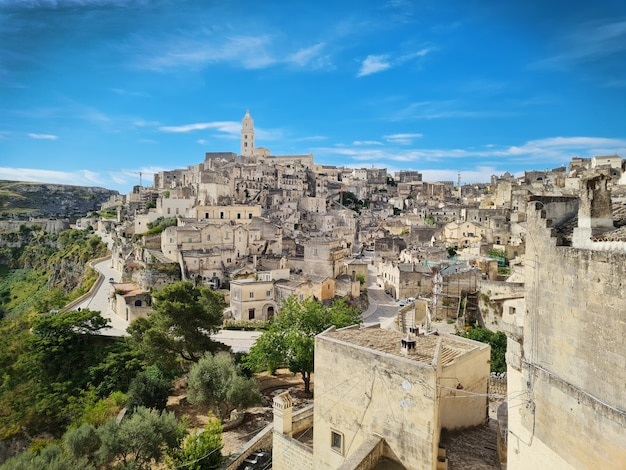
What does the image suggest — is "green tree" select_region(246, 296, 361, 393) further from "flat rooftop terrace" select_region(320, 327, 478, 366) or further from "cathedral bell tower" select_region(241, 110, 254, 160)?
"cathedral bell tower" select_region(241, 110, 254, 160)

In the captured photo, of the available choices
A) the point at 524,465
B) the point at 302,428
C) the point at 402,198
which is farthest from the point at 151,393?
the point at 402,198

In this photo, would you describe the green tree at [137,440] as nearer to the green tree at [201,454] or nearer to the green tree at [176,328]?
the green tree at [201,454]

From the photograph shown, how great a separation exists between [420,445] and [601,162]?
63.9 m

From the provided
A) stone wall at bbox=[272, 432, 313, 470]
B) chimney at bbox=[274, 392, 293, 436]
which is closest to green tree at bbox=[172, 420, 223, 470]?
stone wall at bbox=[272, 432, 313, 470]

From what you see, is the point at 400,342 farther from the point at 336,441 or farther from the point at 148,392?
the point at 148,392

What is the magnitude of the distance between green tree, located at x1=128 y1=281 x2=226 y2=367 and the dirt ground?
2065mm

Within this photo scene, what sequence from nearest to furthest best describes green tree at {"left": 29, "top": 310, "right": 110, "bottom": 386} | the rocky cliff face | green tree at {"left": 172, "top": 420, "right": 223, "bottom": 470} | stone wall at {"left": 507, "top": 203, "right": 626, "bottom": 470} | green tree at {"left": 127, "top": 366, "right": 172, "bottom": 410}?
stone wall at {"left": 507, "top": 203, "right": 626, "bottom": 470} → green tree at {"left": 172, "top": 420, "right": 223, "bottom": 470} → green tree at {"left": 127, "top": 366, "right": 172, "bottom": 410} → green tree at {"left": 29, "top": 310, "right": 110, "bottom": 386} → the rocky cliff face

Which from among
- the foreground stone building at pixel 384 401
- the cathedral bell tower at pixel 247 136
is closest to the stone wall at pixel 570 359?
the foreground stone building at pixel 384 401

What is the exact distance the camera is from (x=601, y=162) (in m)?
57.9

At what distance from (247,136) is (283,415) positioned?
340 ft

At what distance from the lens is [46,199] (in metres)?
121

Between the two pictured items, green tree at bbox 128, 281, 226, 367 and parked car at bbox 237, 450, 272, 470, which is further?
green tree at bbox 128, 281, 226, 367

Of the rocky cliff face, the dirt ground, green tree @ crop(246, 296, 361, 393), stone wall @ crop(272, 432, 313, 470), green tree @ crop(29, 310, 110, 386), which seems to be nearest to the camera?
stone wall @ crop(272, 432, 313, 470)

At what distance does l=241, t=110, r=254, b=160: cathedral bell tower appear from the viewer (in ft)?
357
